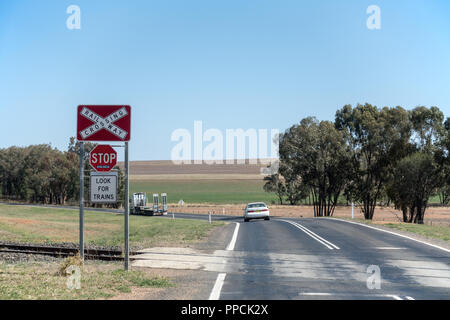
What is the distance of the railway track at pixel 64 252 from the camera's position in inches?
647

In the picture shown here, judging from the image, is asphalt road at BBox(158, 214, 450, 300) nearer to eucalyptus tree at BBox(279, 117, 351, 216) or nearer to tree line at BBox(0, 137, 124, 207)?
eucalyptus tree at BBox(279, 117, 351, 216)

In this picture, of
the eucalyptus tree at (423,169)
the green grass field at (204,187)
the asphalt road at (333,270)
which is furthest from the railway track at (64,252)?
the green grass field at (204,187)

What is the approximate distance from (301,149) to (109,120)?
55675mm

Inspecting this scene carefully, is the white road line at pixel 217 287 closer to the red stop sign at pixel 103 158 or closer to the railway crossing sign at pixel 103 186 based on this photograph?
the railway crossing sign at pixel 103 186

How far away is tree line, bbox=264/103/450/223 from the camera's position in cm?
5897

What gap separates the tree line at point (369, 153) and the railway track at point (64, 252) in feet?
153

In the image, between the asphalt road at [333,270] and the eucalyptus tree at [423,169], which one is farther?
the eucalyptus tree at [423,169]

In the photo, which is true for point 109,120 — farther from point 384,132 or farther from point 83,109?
point 384,132

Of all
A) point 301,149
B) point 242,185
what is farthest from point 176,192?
point 301,149

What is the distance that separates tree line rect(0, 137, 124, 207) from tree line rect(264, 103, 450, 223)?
31.9 meters

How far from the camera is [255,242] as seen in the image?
68.2 feet

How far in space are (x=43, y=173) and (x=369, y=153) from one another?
59576mm

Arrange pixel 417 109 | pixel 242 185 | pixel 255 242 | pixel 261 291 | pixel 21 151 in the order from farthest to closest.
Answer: pixel 242 185 < pixel 21 151 < pixel 417 109 < pixel 255 242 < pixel 261 291

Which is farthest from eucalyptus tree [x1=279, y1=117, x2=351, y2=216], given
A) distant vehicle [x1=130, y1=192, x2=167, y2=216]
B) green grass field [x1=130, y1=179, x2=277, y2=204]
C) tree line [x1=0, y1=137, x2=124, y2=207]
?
green grass field [x1=130, y1=179, x2=277, y2=204]
